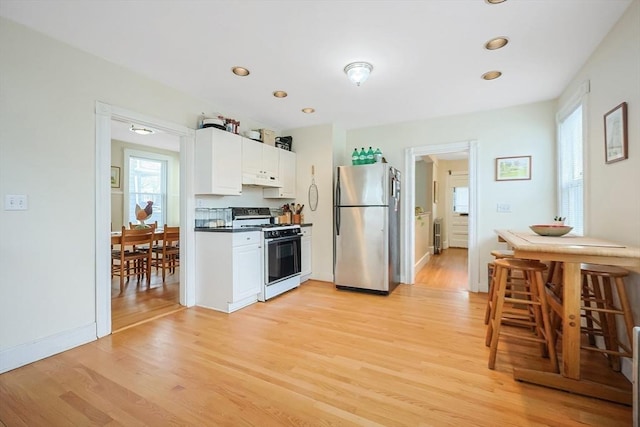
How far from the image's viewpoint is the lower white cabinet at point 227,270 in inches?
121

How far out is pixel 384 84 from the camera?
298cm

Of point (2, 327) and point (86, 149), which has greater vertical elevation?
point (86, 149)

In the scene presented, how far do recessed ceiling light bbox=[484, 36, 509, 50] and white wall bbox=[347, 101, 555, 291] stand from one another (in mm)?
1696

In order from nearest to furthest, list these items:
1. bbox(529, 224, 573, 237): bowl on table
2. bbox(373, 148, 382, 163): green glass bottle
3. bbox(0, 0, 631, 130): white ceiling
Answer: bbox(0, 0, 631, 130): white ceiling → bbox(529, 224, 573, 237): bowl on table → bbox(373, 148, 382, 163): green glass bottle

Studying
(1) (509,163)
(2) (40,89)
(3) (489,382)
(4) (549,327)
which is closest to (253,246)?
(2) (40,89)

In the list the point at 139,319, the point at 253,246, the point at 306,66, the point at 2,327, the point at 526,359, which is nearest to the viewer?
the point at 2,327

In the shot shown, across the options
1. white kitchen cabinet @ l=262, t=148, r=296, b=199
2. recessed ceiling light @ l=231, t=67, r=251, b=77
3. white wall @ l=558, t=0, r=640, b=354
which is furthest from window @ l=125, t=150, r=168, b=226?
white wall @ l=558, t=0, r=640, b=354

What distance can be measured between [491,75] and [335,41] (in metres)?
1.66

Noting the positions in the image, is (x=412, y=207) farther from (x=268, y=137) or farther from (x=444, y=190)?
(x=444, y=190)

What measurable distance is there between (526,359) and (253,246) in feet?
8.94

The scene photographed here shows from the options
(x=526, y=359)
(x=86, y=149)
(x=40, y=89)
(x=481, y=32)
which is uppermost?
(x=481, y=32)

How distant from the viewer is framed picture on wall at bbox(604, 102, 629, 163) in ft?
6.18

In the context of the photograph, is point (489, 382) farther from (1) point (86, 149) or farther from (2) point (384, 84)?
(1) point (86, 149)

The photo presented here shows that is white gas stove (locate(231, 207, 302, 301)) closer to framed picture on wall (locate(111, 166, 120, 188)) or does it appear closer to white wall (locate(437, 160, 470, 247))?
framed picture on wall (locate(111, 166, 120, 188))
